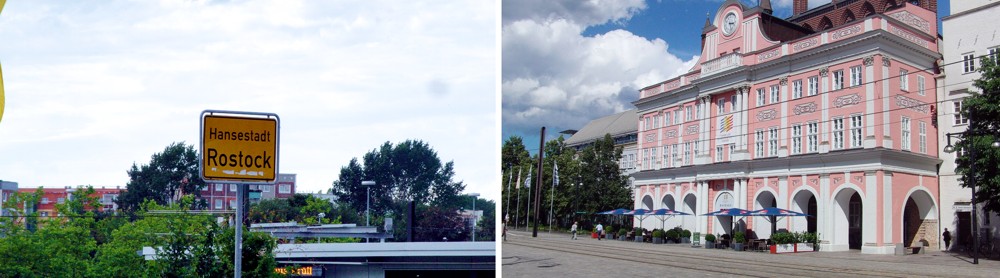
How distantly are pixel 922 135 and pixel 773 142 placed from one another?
1.14m

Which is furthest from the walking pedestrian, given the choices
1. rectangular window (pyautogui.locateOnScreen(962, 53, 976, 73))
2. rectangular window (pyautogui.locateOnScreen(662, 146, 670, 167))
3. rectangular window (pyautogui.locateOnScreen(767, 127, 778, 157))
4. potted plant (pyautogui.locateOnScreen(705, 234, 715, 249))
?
rectangular window (pyautogui.locateOnScreen(662, 146, 670, 167))

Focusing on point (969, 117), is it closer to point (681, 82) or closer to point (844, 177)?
point (844, 177)

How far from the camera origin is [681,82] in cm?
677

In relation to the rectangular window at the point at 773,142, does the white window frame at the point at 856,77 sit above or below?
above

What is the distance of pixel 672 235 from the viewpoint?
6.57m

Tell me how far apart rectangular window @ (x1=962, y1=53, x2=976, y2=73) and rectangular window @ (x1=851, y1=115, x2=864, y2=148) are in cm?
73

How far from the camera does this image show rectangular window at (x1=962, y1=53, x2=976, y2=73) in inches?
209

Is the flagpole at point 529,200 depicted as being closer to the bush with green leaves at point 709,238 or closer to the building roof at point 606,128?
the building roof at point 606,128

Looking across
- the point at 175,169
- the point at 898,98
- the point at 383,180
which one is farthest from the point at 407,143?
the point at 898,98

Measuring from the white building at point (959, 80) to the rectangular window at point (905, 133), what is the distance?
210 mm

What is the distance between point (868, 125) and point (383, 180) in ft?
104

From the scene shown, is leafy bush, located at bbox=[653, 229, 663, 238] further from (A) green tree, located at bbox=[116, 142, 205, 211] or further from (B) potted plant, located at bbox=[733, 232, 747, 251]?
(A) green tree, located at bbox=[116, 142, 205, 211]

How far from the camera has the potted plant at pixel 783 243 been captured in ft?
19.7

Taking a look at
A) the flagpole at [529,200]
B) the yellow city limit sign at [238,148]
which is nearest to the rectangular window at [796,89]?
the flagpole at [529,200]
